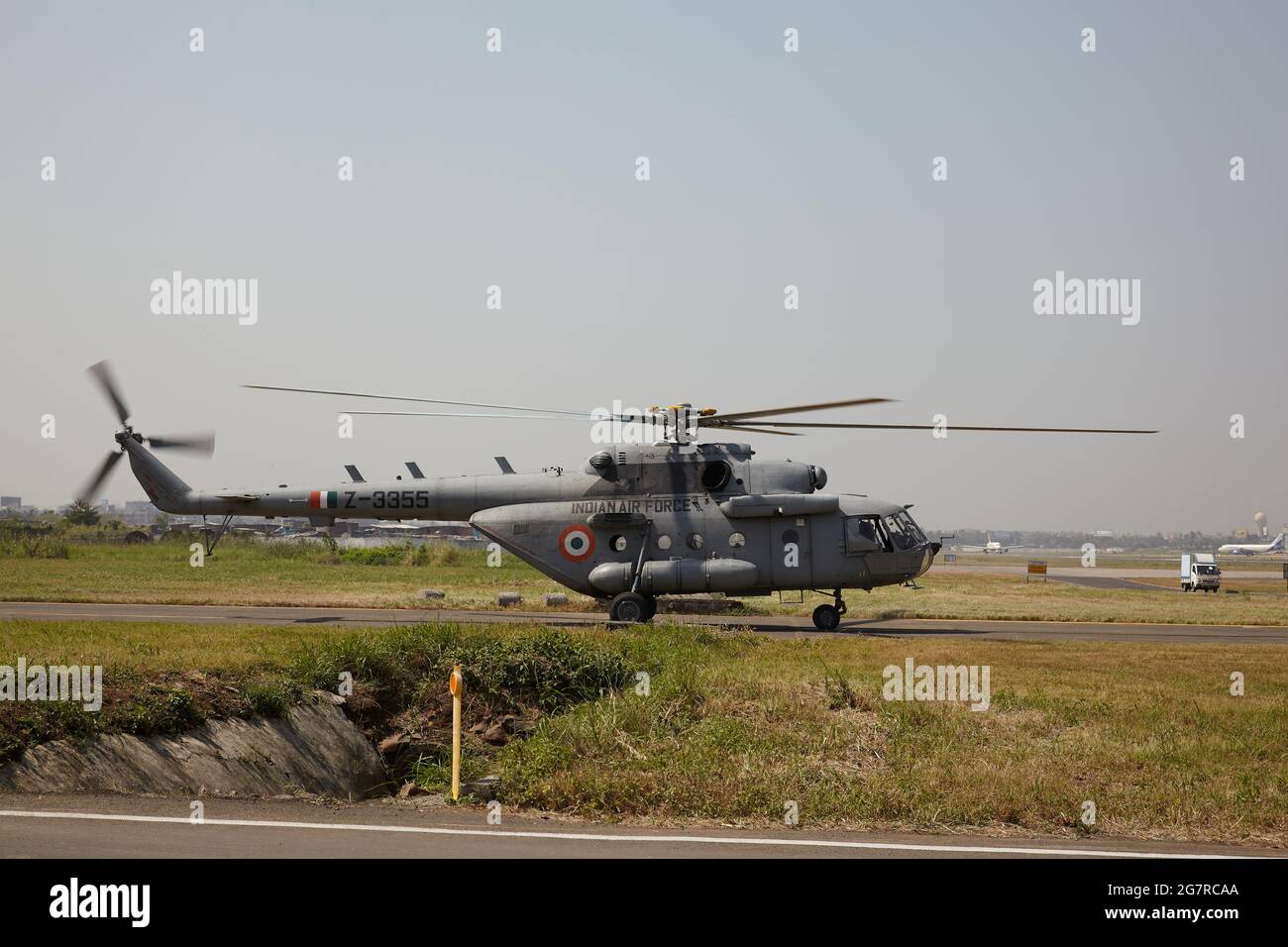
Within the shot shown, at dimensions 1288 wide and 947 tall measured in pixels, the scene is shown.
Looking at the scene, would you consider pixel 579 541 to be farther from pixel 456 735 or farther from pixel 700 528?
pixel 456 735

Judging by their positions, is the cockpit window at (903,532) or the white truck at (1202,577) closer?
the cockpit window at (903,532)

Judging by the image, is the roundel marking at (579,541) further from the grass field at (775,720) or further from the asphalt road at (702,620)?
the grass field at (775,720)

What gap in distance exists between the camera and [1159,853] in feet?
28.1

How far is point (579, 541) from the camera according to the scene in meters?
27.2

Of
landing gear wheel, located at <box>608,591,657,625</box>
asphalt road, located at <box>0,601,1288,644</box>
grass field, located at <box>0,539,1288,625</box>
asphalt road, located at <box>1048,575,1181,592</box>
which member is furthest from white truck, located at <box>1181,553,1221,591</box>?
landing gear wheel, located at <box>608,591,657,625</box>

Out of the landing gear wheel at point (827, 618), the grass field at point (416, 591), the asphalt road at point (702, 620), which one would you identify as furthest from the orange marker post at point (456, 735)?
the grass field at point (416, 591)

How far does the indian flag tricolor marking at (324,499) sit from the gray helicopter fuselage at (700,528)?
404cm

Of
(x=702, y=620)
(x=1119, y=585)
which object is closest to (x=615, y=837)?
(x=702, y=620)

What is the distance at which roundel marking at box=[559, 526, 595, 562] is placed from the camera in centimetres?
2719

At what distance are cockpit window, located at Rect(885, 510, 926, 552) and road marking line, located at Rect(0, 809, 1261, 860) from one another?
1840cm

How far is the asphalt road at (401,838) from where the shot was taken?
25.9ft

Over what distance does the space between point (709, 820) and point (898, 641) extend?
1359 cm

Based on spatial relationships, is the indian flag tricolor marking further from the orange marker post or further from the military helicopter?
the orange marker post
